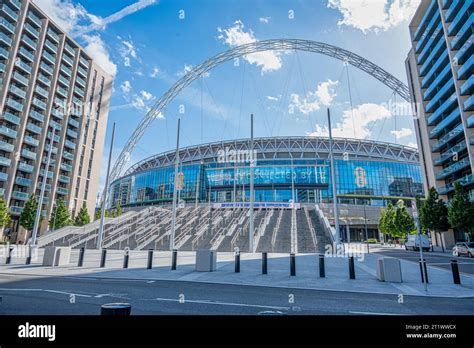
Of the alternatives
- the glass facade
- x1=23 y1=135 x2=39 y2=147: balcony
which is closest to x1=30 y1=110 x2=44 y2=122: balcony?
x1=23 y1=135 x2=39 y2=147: balcony

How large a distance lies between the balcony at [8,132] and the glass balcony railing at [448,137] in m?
77.6

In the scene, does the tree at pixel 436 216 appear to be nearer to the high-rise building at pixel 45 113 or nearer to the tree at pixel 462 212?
the tree at pixel 462 212

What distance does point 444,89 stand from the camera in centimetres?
4606

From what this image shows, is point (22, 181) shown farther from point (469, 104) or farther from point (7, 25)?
point (469, 104)

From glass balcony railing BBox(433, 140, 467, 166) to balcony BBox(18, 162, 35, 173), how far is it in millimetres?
76626

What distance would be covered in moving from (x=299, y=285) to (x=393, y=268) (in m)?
4.38

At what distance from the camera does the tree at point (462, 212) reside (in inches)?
1337

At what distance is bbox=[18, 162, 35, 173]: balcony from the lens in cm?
5067

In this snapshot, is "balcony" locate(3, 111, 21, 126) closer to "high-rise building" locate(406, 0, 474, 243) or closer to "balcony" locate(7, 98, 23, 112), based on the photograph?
"balcony" locate(7, 98, 23, 112)

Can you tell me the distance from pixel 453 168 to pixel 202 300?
168 ft

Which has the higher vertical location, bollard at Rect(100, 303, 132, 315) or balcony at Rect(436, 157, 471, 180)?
balcony at Rect(436, 157, 471, 180)

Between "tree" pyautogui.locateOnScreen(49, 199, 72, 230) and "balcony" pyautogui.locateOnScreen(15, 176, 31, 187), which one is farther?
"tree" pyautogui.locateOnScreen(49, 199, 72, 230)
